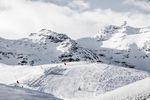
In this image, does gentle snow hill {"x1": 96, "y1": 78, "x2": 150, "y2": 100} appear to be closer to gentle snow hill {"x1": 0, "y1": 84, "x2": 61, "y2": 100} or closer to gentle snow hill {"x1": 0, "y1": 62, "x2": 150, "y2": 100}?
gentle snow hill {"x1": 0, "y1": 84, "x2": 61, "y2": 100}

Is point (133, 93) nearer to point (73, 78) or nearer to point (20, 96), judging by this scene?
point (20, 96)

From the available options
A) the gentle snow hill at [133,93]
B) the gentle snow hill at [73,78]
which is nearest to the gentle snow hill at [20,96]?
the gentle snow hill at [133,93]

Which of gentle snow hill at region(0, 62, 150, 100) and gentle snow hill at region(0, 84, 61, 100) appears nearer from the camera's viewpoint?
gentle snow hill at region(0, 84, 61, 100)

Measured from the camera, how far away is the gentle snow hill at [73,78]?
3273 inches

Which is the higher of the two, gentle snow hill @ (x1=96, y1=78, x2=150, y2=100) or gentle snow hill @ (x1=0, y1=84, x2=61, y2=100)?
gentle snow hill @ (x1=96, y1=78, x2=150, y2=100)

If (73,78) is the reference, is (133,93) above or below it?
above

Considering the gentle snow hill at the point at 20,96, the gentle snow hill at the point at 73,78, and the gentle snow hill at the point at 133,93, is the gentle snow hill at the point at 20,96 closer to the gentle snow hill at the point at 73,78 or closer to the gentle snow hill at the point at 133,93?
the gentle snow hill at the point at 133,93

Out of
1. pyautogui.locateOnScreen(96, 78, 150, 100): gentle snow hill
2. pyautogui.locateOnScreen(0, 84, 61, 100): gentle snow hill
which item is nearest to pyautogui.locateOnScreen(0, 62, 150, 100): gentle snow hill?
pyautogui.locateOnScreen(0, 84, 61, 100): gentle snow hill

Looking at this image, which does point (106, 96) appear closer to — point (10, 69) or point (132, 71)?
point (132, 71)

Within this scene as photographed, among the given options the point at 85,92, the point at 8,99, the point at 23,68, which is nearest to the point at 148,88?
the point at 8,99

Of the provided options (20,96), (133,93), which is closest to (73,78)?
(20,96)

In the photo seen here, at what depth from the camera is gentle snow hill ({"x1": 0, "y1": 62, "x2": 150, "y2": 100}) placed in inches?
3273

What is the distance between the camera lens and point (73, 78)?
296 ft

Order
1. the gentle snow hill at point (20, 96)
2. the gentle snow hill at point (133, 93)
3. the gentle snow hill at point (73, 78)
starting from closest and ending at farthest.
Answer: the gentle snow hill at point (133, 93) < the gentle snow hill at point (20, 96) < the gentle snow hill at point (73, 78)
